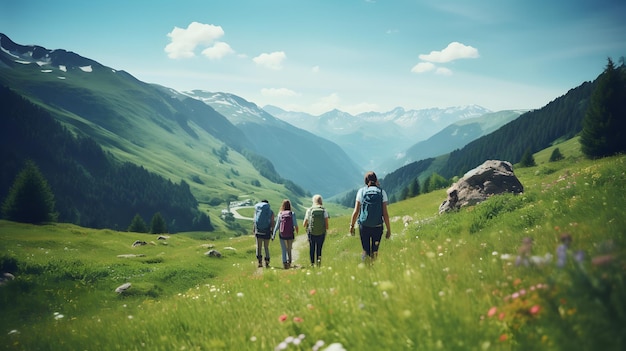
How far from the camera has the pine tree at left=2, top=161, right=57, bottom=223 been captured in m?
63.7

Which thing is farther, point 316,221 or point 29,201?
point 29,201

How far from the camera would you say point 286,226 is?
55.5 feet

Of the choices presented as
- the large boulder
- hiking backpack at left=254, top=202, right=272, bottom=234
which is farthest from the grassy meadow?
the large boulder

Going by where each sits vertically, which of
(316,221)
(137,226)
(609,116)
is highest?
(609,116)

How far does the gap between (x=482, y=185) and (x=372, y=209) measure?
1869 centimetres

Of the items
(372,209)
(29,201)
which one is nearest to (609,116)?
(372,209)

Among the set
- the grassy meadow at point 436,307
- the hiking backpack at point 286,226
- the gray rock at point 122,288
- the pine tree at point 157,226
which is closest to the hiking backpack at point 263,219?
the hiking backpack at point 286,226

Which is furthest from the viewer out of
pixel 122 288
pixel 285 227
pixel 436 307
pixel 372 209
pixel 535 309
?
pixel 122 288

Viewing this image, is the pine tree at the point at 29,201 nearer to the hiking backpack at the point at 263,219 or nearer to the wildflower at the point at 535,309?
the hiking backpack at the point at 263,219

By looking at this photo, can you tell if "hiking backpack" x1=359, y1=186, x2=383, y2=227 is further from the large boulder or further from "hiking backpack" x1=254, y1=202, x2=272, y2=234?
the large boulder

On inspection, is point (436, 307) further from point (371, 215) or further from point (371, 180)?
point (371, 180)

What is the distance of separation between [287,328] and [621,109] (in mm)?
69388

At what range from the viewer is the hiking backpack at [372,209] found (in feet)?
36.2

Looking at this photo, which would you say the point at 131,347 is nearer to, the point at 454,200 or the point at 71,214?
the point at 454,200
